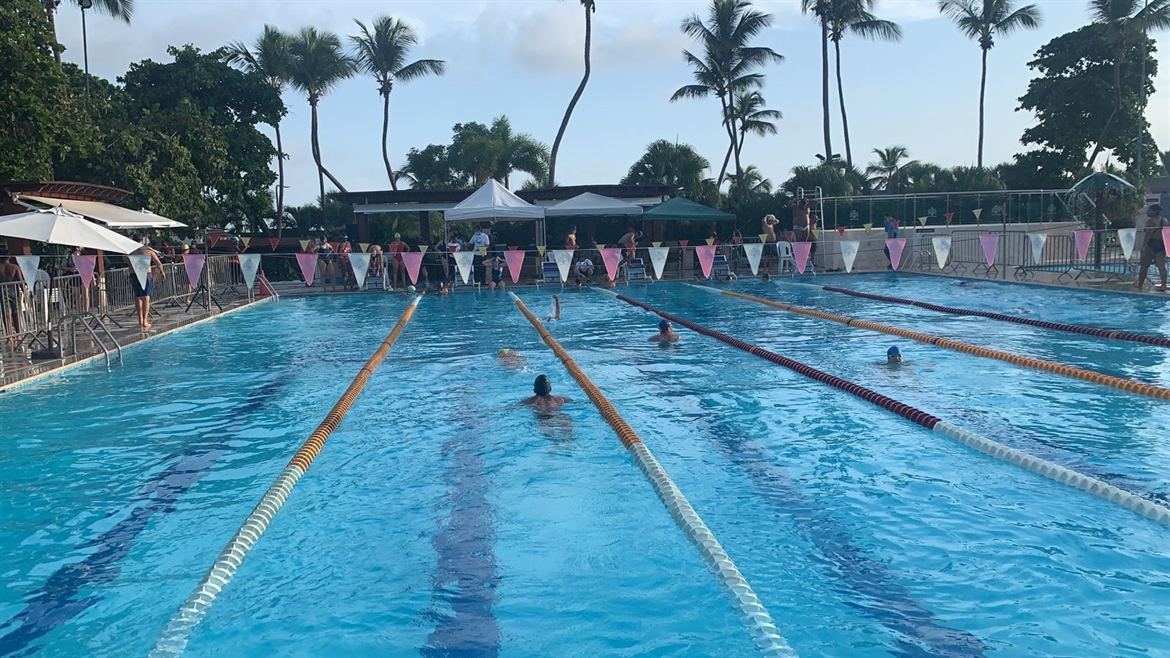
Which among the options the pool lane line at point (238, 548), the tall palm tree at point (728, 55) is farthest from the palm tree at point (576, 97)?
the pool lane line at point (238, 548)

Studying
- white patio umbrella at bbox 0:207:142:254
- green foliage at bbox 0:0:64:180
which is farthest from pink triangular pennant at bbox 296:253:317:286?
white patio umbrella at bbox 0:207:142:254

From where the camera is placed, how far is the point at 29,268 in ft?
37.0

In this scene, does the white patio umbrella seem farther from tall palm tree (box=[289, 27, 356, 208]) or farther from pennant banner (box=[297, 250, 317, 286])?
tall palm tree (box=[289, 27, 356, 208])

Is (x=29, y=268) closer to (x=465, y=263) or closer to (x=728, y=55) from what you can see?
(x=465, y=263)

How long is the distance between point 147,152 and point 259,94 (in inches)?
434

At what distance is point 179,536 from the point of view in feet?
16.6

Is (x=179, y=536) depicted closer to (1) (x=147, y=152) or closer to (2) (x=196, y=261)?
(2) (x=196, y=261)

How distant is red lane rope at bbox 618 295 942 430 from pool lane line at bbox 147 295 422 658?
4.70 meters

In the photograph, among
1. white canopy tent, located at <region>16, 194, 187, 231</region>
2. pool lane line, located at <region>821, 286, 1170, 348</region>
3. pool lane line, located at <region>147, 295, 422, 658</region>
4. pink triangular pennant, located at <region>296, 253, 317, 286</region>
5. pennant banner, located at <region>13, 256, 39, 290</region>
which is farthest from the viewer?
pink triangular pennant, located at <region>296, 253, 317, 286</region>

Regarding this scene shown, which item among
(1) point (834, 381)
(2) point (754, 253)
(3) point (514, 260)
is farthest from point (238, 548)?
(2) point (754, 253)

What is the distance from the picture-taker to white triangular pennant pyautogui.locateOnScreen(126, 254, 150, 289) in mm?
13273

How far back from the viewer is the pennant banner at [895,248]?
20.2m

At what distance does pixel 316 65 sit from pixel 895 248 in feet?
87.3

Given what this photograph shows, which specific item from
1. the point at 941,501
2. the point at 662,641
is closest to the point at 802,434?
the point at 941,501
